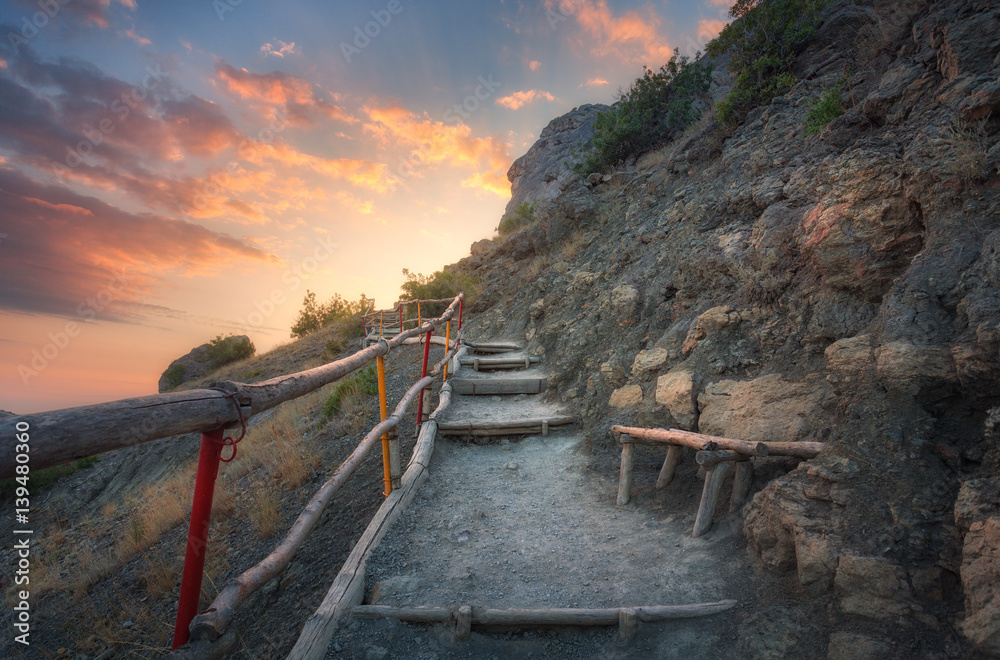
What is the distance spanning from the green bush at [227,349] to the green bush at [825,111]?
1006 inches

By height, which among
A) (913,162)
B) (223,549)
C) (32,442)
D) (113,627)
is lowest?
(113,627)

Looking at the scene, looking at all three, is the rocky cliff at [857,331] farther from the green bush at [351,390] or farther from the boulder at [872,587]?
the green bush at [351,390]

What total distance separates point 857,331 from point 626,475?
230cm

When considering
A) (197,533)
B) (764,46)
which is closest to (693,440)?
(197,533)

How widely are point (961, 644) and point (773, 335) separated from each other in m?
2.90

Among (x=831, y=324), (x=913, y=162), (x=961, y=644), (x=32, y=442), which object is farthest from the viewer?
(x=831, y=324)

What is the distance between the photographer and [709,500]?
3264mm

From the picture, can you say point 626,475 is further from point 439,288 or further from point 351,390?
point 439,288

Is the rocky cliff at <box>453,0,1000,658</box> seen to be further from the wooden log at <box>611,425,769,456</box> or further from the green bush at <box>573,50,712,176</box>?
the green bush at <box>573,50,712,176</box>

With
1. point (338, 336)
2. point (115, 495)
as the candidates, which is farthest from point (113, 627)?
point (338, 336)

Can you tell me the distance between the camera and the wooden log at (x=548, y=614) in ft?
8.05

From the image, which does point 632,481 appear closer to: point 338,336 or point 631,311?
point 631,311

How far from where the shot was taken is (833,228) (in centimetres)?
385

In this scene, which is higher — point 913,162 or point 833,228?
point 913,162
